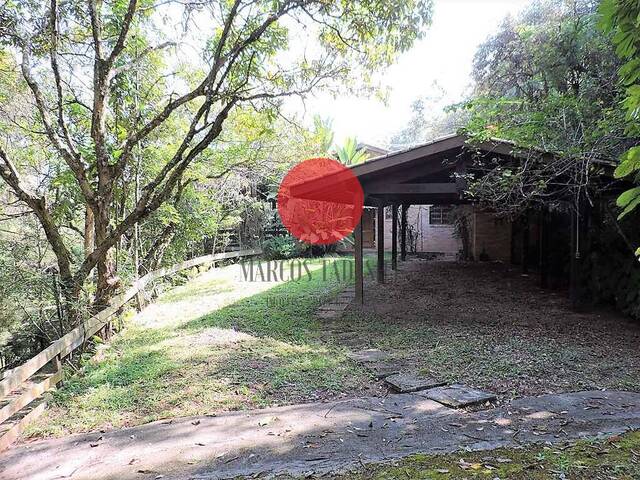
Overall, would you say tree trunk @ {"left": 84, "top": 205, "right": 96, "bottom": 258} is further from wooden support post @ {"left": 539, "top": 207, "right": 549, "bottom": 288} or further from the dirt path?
wooden support post @ {"left": 539, "top": 207, "right": 549, "bottom": 288}

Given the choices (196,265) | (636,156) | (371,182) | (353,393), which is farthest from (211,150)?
(636,156)

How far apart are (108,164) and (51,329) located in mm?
2255

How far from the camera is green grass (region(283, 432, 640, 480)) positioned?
2426 mm

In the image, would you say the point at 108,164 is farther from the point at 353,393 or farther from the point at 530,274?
the point at 530,274

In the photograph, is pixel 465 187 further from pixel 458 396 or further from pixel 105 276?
pixel 105 276

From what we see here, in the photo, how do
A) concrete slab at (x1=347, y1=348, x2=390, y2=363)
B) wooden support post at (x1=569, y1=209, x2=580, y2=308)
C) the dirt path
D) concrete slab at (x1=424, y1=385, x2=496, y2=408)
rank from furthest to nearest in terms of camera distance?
1. wooden support post at (x1=569, y1=209, x2=580, y2=308)
2. concrete slab at (x1=347, y1=348, x2=390, y2=363)
3. concrete slab at (x1=424, y1=385, x2=496, y2=408)
4. the dirt path

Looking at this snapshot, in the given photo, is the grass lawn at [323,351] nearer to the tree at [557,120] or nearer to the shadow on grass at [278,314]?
the shadow on grass at [278,314]

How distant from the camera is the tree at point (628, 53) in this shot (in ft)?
5.50

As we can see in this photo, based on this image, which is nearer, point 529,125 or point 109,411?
point 109,411

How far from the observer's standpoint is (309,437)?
311 centimetres

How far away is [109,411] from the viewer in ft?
13.0

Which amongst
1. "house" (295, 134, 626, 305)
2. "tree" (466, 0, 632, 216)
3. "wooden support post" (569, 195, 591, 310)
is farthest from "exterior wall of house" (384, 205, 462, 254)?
"wooden support post" (569, 195, 591, 310)

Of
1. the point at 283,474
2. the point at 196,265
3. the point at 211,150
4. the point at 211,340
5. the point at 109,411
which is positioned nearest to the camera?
the point at 283,474

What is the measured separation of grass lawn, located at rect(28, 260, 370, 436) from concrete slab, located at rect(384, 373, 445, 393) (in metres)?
0.27
